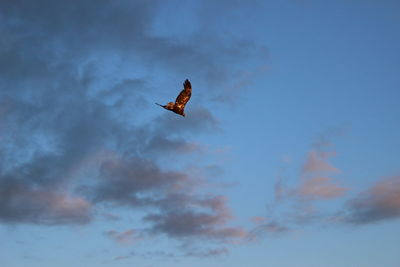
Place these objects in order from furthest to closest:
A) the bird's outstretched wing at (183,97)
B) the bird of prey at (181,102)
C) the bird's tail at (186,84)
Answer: the bird of prey at (181,102), the bird's outstretched wing at (183,97), the bird's tail at (186,84)

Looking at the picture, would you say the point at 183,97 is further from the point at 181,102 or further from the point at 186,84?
the point at 186,84

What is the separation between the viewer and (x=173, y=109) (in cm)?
7912

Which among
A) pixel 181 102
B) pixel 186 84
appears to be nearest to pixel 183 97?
pixel 181 102

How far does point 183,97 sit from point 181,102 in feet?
2.04

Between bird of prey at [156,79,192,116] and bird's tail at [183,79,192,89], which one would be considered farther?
bird of prey at [156,79,192,116]

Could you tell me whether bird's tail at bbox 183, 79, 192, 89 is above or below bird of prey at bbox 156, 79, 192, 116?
above

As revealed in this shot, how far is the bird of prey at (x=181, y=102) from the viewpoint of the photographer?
7862 centimetres

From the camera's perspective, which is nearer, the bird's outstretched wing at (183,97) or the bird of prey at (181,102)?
the bird's outstretched wing at (183,97)

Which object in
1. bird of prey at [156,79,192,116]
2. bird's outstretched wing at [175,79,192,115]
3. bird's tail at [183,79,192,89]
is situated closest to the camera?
bird's tail at [183,79,192,89]

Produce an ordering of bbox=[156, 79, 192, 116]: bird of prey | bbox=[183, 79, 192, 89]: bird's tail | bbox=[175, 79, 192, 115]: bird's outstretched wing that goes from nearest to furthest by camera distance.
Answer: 1. bbox=[183, 79, 192, 89]: bird's tail
2. bbox=[175, 79, 192, 115]: bird's outstretched wing
3. bbox=[156, 79, 192, 116]: bird of prey

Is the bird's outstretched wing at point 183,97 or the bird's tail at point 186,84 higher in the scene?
the bird's tail at point 186,84

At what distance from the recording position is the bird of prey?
78625mm

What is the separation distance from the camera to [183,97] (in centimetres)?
7900

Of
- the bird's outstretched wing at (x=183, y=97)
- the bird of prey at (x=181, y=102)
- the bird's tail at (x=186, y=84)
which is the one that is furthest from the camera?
the bird of prey at (x=181, y=102)
